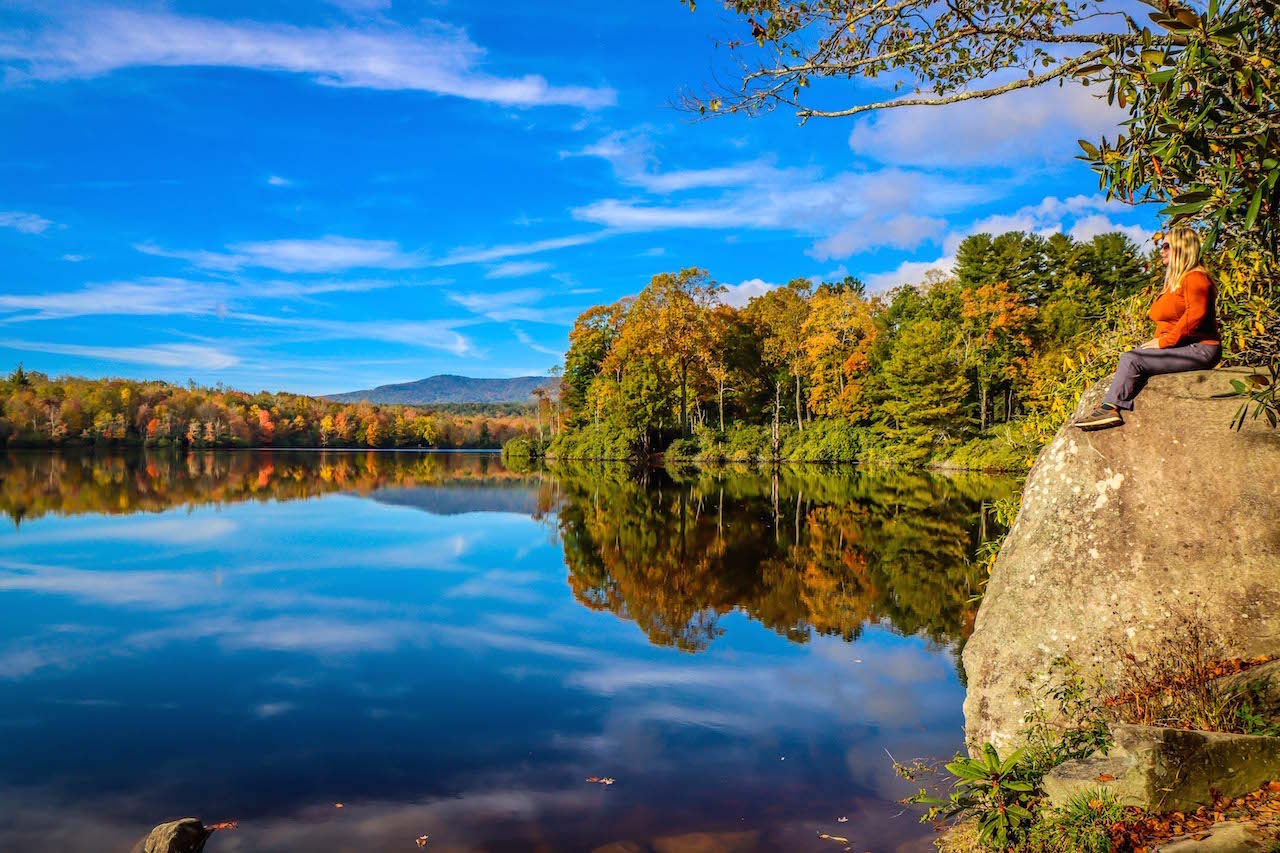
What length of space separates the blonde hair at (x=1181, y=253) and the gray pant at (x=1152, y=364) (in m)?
0.52

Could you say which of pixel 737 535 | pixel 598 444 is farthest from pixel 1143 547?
pixel 598 444

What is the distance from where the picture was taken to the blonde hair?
545 cm

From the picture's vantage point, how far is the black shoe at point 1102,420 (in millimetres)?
5621

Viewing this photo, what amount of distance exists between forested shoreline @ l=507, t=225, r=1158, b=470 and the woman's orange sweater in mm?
32483

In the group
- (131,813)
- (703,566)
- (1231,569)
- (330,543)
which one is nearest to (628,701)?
(131,813)

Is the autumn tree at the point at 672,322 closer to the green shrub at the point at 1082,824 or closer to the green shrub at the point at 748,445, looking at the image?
the green shrub at the point at 748,445

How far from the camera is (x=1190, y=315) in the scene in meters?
5.45

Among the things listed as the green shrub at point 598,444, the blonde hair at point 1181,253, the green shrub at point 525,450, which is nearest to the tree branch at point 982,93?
the blonde hair at point 1181,253

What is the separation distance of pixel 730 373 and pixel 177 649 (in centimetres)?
5116

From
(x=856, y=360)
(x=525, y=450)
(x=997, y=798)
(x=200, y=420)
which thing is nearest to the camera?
(x=997, y=798)

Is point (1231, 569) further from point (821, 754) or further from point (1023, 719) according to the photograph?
point (821, 754)

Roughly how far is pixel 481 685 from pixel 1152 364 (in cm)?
745

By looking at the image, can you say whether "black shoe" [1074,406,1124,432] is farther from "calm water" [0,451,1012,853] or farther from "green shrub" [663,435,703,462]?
"green shrub" [663,435,703,462]

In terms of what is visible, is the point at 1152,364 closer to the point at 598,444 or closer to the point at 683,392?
the point at 683,392
